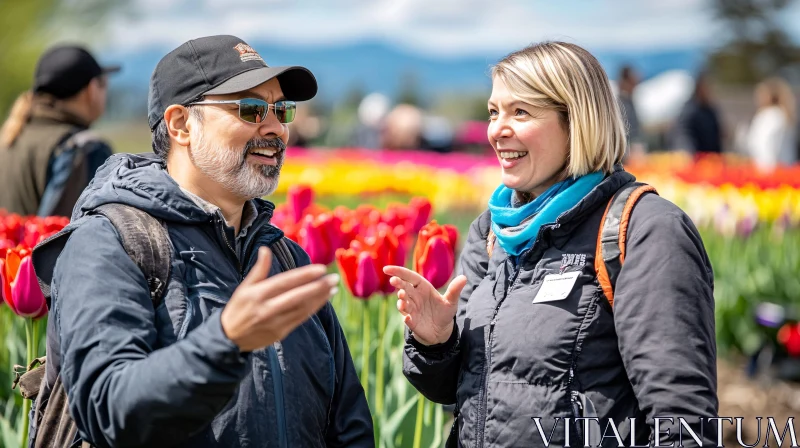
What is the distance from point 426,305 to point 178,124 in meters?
0.78

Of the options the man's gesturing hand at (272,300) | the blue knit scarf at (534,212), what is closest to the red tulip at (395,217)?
the blue knit scarf at (534,212)

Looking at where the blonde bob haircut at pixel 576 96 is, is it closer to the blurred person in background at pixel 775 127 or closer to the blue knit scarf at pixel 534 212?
the blue knit scarf at pixel 534 212

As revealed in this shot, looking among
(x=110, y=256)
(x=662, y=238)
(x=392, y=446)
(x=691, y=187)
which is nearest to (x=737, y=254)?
(x=691, y=187)

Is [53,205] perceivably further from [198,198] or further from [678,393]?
[678,393]

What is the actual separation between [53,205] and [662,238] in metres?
3.36

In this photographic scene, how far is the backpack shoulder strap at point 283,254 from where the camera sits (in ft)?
8.10

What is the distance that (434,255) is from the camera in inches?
126

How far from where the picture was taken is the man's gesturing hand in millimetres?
1737

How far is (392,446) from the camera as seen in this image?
Answer: 3.13m

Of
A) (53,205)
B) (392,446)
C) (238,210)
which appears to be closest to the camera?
(238,210)

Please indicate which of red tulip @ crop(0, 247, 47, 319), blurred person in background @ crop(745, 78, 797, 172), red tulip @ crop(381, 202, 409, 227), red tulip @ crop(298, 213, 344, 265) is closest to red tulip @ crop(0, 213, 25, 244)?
red tulip @ crop(0, 247, 47, 319)

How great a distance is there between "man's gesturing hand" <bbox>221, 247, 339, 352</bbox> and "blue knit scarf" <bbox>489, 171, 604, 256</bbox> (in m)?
0.80

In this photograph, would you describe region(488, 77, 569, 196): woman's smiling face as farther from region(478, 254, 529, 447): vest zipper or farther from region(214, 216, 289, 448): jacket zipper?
region(214, 216, 289, 448): jacket zipper

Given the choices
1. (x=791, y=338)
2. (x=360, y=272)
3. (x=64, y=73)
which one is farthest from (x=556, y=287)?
(x=791, y=338)
